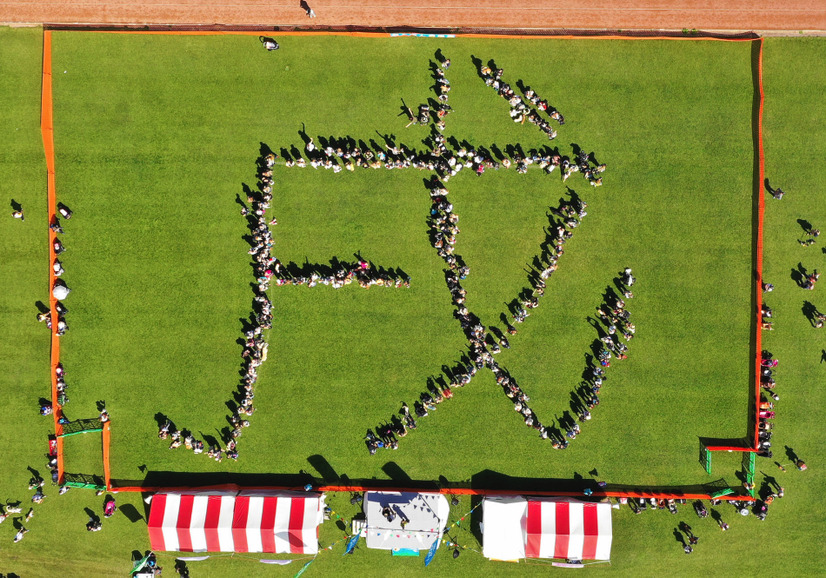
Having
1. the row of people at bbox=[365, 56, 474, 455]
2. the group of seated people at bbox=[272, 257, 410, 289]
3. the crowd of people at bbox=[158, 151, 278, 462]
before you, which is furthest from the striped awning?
the crowd of people at bbox=[158, 151, 278, 462]

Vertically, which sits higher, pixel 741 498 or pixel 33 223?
pixel 33 223

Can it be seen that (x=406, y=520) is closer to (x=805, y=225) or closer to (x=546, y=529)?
(x=546, y=529)

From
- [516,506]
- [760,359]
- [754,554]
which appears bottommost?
[754,554]

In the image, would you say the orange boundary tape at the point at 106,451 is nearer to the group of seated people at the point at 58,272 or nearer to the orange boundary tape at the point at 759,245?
the group of seated people at the point at 58,272

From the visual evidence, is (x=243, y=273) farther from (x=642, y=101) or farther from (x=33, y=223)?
(x=642, y=101)

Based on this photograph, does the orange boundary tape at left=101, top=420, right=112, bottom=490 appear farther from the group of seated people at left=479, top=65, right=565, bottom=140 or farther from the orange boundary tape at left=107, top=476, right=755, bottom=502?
the group of seated people at left=479, top=65, right=565, bottom=140

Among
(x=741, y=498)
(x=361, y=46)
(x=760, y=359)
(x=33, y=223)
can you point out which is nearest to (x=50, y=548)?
(x=33, y=223)
